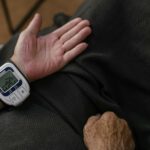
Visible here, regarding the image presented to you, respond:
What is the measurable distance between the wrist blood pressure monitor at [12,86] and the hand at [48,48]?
29 millimetres

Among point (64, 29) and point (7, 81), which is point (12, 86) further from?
point (64, 29)

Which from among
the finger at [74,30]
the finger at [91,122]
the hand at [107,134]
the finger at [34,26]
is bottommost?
the hand at [107,134]

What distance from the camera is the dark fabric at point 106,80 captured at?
867 millimetres

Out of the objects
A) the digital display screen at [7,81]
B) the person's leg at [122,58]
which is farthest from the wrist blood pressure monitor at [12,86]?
the person's leg at [122,58]

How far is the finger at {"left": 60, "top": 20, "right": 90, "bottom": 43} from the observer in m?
0.92

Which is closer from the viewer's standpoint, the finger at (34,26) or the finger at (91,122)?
the finger at (91,122)

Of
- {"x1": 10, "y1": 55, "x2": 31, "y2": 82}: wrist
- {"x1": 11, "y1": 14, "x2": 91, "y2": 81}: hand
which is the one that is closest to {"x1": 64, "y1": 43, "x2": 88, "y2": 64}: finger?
{"x1": 11, "y1": 14, "x2": 91, "y2": 81}: hand

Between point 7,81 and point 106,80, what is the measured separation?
256mm

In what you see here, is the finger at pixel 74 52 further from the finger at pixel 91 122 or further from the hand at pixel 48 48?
the finger at pixel 91 122

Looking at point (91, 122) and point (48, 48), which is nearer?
point (91, 122)

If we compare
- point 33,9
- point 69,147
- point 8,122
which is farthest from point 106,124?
point 33,9

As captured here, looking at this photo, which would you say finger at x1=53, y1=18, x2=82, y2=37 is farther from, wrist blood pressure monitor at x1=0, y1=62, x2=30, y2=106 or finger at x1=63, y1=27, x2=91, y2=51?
wrist blood pressure monitor at x1=0, y1=62, x2=30, y2=106

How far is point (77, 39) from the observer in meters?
0.94

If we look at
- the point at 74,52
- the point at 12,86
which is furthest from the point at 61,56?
the point at 12,86
